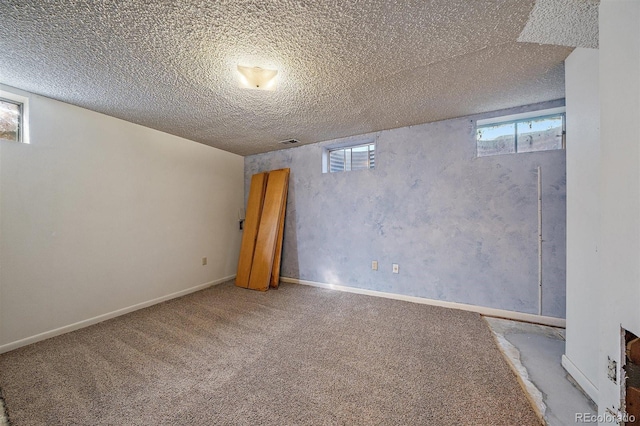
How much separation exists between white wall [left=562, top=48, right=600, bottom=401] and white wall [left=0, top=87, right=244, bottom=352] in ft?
13.5

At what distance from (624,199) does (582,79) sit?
3.80 feet

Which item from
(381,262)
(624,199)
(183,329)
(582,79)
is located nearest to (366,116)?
(582,79)

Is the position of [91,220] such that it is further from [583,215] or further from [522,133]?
[522,133]

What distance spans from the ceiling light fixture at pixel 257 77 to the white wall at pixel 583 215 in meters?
2.09

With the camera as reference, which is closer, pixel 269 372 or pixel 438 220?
pixel 269 372

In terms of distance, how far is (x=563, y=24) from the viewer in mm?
1258

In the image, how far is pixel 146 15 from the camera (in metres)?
1.20

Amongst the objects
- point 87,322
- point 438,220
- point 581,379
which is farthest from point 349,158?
point 87,322

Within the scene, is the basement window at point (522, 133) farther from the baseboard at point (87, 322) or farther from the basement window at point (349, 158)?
the baseboard at point (87, 322)

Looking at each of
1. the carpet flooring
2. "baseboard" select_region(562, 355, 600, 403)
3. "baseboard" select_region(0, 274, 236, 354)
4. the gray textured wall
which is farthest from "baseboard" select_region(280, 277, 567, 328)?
"baseboard" select_region(0, 274, 236, 354)

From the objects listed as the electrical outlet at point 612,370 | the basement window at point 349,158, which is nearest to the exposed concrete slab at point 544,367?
the electrical outlet at point 612,370

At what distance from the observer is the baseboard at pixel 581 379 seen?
131 centimetres

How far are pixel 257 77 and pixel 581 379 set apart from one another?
305cm

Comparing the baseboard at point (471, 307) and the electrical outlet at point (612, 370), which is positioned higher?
the electrical outlet at point (612, 370)
